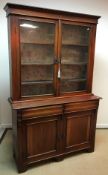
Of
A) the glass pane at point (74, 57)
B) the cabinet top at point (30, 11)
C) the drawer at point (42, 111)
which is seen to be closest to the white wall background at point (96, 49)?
the glass pane at point (74, 57)

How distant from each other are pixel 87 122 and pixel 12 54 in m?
1.38

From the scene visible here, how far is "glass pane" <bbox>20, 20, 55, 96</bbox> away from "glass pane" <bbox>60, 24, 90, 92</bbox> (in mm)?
190

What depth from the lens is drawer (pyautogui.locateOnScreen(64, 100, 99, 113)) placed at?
2.19 metres

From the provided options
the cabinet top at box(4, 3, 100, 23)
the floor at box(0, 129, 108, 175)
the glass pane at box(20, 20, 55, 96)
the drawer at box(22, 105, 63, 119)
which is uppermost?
the cabinet top at box(4, 3, 100, 23)

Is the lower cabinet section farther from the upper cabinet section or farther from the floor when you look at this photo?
the upper cabinet section

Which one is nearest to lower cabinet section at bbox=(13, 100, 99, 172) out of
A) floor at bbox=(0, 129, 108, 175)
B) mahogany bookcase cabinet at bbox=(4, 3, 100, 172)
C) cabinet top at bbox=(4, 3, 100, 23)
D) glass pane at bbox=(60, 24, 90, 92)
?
mahogany bookcase cabinet at bbox=(4, 3, 100, 172)

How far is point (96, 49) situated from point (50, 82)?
1.25 metres

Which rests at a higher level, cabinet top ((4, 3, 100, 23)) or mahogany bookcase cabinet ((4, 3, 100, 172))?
cabinet top ((4, 3, 100, 23))

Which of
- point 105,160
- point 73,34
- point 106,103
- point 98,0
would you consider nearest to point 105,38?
point 98,0

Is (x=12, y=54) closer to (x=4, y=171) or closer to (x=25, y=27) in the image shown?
(x=25, y=27)

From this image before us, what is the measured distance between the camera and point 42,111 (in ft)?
6.71

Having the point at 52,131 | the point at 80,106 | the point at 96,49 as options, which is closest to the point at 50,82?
the point at 80,106

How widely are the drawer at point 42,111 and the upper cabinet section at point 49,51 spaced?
0.20 m

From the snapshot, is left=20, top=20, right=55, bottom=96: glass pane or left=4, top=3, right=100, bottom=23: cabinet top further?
left=20, top=20, right=55, bottom=96: glass pane
